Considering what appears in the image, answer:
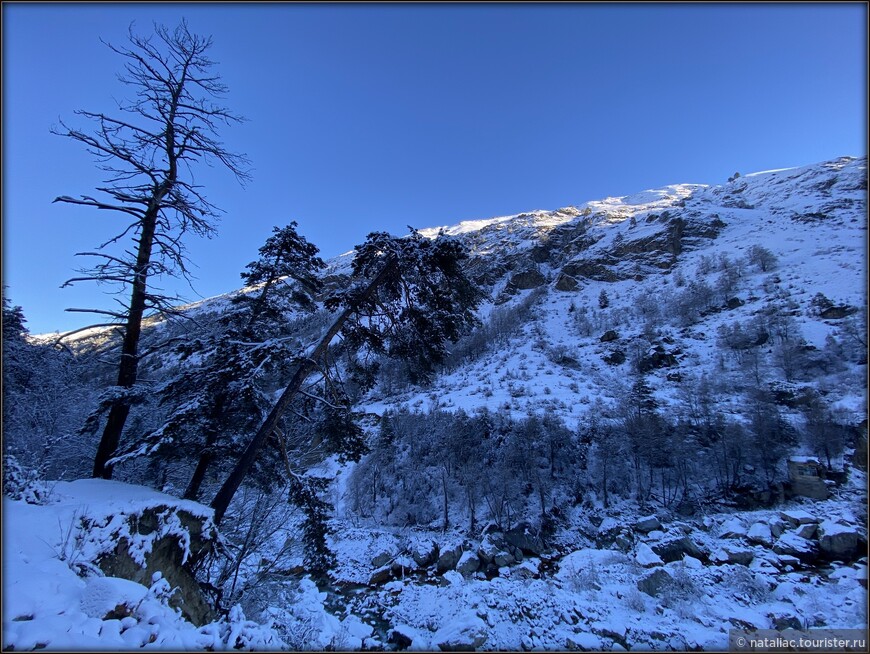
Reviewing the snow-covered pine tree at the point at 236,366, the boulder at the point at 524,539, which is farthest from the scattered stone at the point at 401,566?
the snow-covered pine tree at the point at 236,366

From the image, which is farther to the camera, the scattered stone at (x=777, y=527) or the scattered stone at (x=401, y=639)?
the scattered stone at (x=777, y=527)

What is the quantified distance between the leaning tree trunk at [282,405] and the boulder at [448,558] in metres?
18.6

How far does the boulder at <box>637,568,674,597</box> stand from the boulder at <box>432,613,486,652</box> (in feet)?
16.3

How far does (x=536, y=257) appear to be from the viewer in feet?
370

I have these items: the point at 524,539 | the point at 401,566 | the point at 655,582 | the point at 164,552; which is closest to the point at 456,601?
the point at 655,582

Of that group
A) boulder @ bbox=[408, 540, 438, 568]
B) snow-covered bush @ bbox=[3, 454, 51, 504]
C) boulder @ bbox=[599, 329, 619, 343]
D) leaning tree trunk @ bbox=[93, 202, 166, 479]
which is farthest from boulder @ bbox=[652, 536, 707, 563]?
boulder @ bbox=[599, 329, 619, 343]

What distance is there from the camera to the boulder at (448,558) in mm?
20766

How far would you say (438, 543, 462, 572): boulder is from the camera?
20.8 m

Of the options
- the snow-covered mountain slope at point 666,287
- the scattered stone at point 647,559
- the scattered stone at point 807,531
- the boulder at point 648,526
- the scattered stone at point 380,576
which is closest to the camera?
the scattered stone at point 647,559

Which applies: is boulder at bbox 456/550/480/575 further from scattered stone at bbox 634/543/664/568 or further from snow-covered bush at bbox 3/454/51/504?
snow-covered bush at bbox 3/454/51/504

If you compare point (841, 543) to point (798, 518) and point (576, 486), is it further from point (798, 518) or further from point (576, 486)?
point (576, 486)

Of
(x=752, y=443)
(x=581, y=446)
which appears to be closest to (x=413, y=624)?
(x=581, y=446)

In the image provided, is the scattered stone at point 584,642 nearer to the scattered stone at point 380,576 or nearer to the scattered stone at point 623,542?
the scattered stone at point 623,542

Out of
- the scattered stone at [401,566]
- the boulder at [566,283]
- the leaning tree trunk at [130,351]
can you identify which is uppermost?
the boulder at [566,283]
